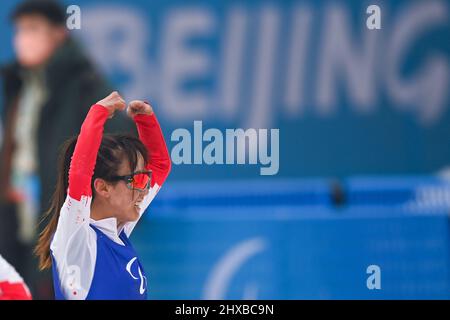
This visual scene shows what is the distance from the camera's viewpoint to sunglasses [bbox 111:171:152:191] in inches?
156

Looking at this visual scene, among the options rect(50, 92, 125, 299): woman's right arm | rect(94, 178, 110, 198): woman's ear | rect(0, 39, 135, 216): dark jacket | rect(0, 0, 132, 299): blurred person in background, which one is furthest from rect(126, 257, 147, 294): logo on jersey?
rect(0, 0, 132, 299): blurred person in background

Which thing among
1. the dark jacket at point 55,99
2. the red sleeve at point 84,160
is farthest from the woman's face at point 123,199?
the dark jacket at point 55,99

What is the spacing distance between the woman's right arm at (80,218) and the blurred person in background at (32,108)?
3.03 metres

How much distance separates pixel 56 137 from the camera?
6797 millimetres

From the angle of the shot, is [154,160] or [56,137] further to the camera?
[56,137]

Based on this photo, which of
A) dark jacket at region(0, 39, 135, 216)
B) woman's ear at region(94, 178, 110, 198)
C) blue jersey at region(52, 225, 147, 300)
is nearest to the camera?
blue jersey at region(52, 225, 147, 300)

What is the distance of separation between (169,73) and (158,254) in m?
1.12

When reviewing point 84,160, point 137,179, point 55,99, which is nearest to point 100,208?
point 137,179

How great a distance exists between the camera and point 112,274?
3.81 m

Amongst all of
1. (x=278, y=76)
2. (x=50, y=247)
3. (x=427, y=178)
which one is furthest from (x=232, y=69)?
(x=50, y=247)

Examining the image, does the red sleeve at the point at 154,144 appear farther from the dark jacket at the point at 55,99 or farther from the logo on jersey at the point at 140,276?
the dark jacket at the point at 55,99

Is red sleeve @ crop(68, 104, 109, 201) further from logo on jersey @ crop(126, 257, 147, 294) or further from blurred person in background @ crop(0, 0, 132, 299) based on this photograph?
blurred person in background @ crop(0, 0, 132, 299)

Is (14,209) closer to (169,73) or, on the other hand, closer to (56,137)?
(56,137)

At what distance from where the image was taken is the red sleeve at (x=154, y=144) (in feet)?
13.5
